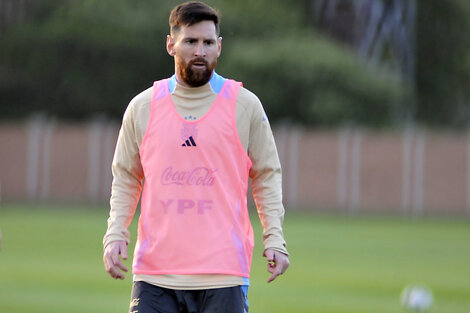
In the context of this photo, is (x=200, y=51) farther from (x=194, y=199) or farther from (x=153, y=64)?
(x=153, y=64)

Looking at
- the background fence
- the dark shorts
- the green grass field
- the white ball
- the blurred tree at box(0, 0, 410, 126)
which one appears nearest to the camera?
the dark shorts

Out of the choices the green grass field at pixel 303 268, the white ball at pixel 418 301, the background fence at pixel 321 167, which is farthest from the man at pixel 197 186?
the background fence at pixel 321 167

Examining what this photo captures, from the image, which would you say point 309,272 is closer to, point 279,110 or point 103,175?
point 103,175

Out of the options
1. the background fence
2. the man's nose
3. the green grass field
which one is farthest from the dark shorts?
the background fence

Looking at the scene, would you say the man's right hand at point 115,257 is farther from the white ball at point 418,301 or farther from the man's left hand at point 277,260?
the white ball at point 418,301

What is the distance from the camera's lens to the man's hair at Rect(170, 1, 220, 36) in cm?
530

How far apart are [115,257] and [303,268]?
1301 cm

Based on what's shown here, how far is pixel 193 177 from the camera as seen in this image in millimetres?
5254

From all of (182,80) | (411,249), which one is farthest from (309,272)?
(182,80)

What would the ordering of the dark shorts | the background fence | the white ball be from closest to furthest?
the dark shorts, the white ball, the background fence

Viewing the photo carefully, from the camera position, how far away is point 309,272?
685 inches

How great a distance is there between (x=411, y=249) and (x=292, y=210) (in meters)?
15.5

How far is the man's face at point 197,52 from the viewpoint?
5.28 metres

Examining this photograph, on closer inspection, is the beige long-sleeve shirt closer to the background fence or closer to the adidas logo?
the adidas logo
